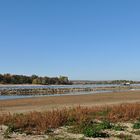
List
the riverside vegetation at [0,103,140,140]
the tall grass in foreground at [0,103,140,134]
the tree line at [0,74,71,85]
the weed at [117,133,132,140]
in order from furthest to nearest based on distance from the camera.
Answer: the tree line at [0,74,71,85] → the tall grass in foreground at [0,103,140,134] → the riverside vegetation at [0,103,140,140] → the weed at [117,133,132,140]

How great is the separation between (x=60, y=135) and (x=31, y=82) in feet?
482

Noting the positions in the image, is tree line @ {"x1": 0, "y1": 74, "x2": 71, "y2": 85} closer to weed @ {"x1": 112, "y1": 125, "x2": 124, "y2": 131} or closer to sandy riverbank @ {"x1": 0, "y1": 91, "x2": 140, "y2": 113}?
sandy riverbank @ {"x1": 0, "y1": 91, "x2": 140, "y2": 113}

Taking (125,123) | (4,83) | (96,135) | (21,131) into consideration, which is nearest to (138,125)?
(125,123)

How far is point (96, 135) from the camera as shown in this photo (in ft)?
44.7

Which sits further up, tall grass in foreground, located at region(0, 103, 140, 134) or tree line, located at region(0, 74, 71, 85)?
tree line, located at region(0, 74, 71, 85)

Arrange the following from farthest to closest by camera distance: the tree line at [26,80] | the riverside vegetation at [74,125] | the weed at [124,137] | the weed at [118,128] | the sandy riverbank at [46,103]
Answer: the tree line at [26,80], the sandy riverbank at [46,103], the weed at [118,128], the riverside vegetation at [74,125], the weed at [124,137]

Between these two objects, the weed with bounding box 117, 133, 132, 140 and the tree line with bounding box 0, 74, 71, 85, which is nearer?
the weed with bounding box 117, 133, 132, 140

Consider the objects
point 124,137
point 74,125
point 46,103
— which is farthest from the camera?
point 46,103

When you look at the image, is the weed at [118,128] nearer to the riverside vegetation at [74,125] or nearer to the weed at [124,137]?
the riverside vegetation at [74,125]

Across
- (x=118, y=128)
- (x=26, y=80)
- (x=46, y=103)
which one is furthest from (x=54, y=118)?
(x=26, y=80)

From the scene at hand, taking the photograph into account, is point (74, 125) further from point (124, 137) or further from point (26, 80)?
point (26, 80)

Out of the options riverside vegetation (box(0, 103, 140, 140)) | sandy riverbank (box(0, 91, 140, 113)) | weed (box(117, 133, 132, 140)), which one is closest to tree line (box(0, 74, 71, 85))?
sandy riverbank (box(0, 91, 140, 113))

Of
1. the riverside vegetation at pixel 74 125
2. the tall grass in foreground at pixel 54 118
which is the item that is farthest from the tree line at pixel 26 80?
the riverside vegetation at pixel 74 125

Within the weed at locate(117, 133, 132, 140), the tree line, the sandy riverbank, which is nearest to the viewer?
the weed at locate(117, 133, 132, 140)
